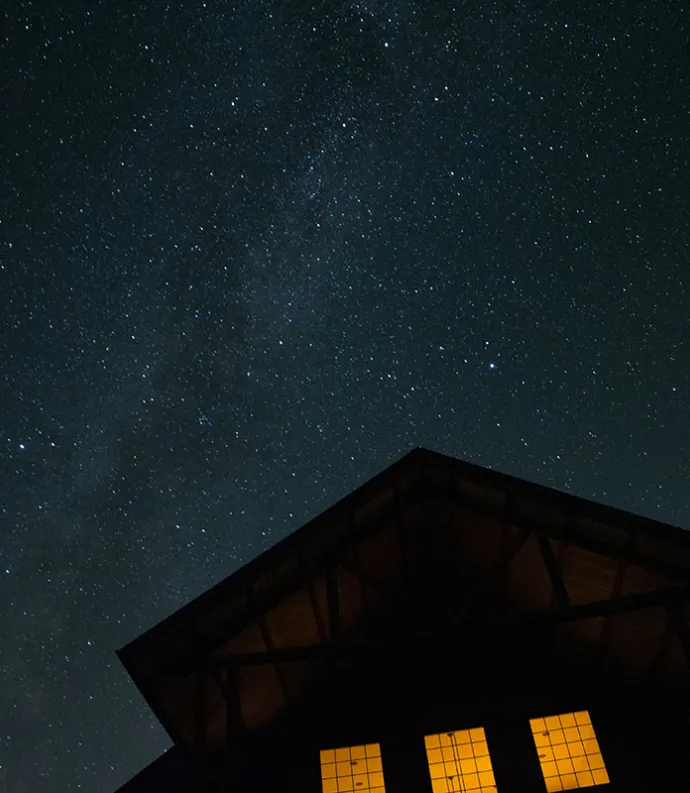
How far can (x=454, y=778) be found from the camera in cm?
1073

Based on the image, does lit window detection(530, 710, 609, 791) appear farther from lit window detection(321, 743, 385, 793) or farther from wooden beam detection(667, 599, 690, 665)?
lit window detection(321, 743, 385, 793)

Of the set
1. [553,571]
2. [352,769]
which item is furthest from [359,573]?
[352,769]

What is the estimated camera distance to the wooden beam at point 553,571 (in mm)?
9711

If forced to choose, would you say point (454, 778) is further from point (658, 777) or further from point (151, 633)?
point (151, 633)

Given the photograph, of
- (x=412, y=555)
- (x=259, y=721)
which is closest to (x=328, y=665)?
(x=259, y=721)

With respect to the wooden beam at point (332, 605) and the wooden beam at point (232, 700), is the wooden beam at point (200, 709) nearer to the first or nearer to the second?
the wooden beam at point (232, 700)

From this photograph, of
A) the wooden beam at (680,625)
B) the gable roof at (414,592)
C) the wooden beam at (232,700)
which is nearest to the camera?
→ the wooden beam at (232,700)

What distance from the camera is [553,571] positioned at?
33.9 ft

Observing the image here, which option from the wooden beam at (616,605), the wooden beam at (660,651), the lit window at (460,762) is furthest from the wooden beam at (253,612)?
the wooden beam at (660,651)

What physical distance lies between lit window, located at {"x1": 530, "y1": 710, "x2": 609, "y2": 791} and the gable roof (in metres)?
1.35

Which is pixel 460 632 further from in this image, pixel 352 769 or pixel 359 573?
pixel 352 769

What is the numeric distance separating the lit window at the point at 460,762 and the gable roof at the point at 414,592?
1.83 meters

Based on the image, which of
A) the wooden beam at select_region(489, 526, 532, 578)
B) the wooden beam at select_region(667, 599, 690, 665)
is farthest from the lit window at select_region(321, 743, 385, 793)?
the wooden beam at select_region(667, 599, 690, 665)

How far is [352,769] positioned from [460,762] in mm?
1676
